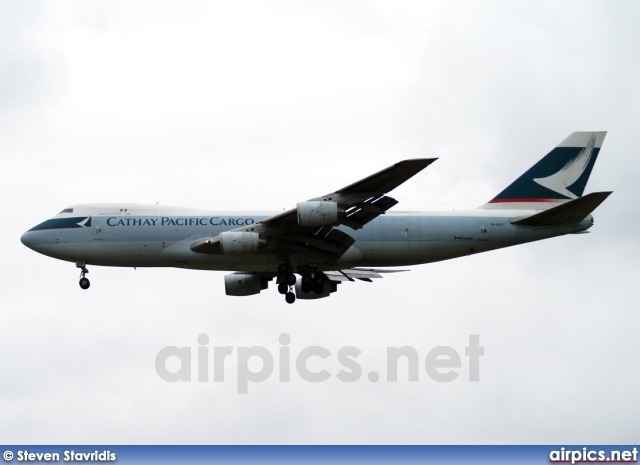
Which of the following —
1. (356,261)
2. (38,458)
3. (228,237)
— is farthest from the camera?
(356,261)

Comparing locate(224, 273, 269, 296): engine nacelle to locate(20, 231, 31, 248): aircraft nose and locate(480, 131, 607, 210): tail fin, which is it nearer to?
locate(20, 231, 31, 248): aircraft nose

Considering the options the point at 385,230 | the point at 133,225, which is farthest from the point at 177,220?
the point at 385,230

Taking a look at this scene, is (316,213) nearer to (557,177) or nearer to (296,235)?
(296,235)

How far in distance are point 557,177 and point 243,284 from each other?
17.3 meters

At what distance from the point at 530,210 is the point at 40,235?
24.8 metres

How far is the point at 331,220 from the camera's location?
5359cm

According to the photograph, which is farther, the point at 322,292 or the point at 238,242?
the point at 322,292

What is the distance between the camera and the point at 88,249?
60219mm

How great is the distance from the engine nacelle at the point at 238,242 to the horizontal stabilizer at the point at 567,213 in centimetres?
1318

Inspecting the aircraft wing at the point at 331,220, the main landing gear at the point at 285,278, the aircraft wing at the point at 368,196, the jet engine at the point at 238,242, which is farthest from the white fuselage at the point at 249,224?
the aircraft wing at the point at 368,196

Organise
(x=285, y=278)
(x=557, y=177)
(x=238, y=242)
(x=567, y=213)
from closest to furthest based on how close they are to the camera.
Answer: (x=238, y=242) < (x=567, y=213) < (x=285, y=278) < (x=557, y=177)

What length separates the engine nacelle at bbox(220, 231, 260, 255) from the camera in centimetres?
5572

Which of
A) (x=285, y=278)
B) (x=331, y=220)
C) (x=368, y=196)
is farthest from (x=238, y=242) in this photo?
(x=368, y=196)

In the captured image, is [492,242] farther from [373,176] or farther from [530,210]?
[373,176]
